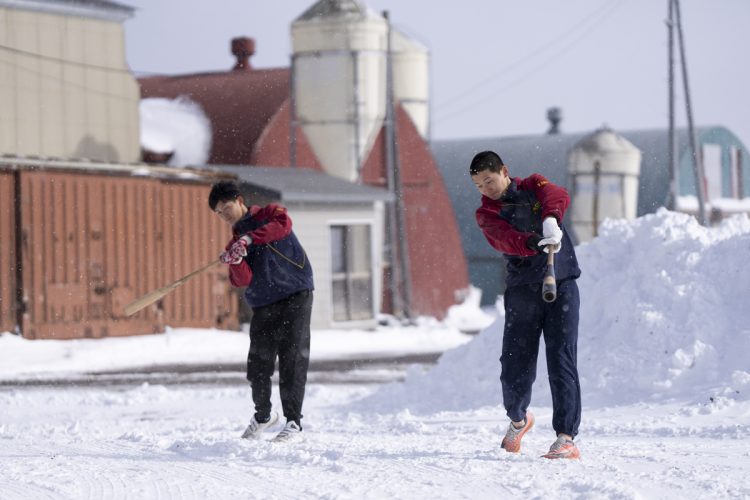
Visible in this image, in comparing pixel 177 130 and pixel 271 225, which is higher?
pixel 177 130

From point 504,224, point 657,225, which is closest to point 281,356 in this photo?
point 504,224

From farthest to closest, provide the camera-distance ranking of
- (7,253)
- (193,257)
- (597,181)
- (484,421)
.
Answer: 1. (597,181)
2. (193,257)
3. (7,253)
4. (484,421)

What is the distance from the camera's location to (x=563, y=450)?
7.53 meters

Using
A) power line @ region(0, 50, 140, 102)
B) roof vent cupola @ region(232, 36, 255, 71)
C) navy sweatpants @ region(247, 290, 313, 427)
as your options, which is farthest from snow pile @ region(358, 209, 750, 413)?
roof vent cupola @ region(232, 36, 255, 71)

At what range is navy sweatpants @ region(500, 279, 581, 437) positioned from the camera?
7.74m

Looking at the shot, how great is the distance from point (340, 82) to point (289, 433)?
22114 millimetres

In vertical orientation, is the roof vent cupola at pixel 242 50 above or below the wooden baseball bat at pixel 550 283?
above

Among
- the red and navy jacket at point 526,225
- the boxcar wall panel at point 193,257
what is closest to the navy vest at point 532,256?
the red and navy jacket at point 526,225

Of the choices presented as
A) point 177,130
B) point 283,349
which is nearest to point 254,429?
point 283,349

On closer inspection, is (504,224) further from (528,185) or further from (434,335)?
(434,335)

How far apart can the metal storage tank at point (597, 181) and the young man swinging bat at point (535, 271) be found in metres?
31.9

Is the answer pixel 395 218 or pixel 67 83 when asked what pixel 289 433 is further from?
pixel 395 218

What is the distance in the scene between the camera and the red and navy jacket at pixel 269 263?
30.0 feet

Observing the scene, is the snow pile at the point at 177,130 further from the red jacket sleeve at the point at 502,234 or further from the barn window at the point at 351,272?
the red jacket sleeve at the point at 502,234
